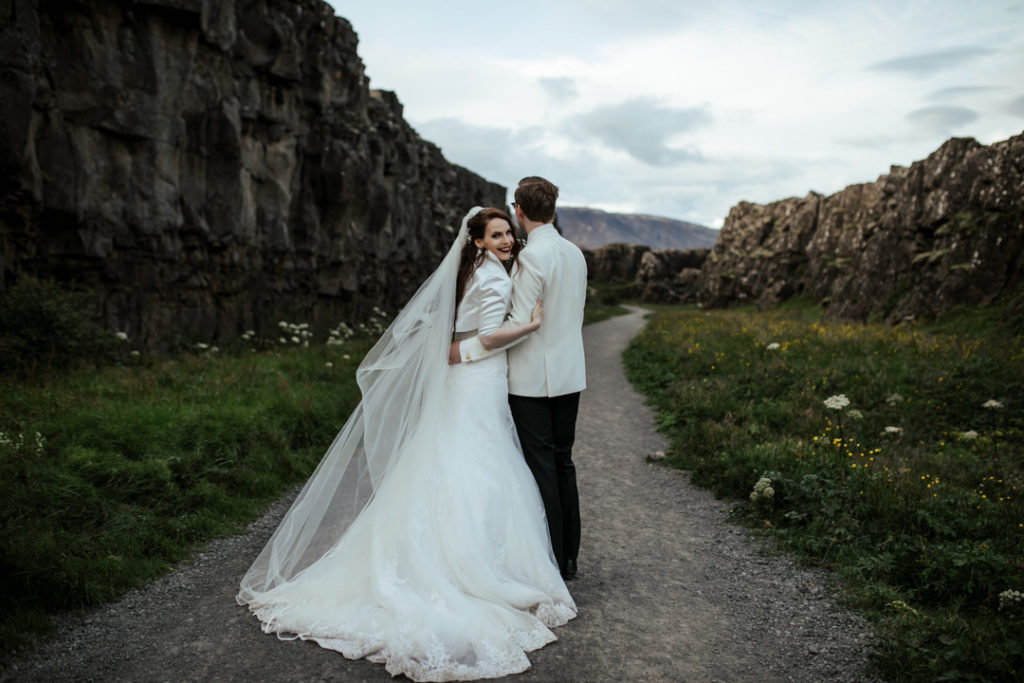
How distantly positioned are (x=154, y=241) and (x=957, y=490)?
15105mm

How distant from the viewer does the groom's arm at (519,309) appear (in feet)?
16.4

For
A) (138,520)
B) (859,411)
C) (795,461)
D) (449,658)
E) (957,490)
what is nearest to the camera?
(449,658)

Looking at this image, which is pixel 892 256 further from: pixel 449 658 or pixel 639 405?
pixel 449 658

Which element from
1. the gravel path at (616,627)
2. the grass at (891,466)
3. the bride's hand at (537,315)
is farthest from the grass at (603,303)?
the bride's hand at (537,315)

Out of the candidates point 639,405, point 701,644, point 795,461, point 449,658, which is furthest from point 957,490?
point 639,405

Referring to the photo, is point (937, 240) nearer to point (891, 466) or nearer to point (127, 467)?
point (891, 466)

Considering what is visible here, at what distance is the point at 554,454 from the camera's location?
525 centimetres

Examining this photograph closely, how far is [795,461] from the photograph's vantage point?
7.62 meters

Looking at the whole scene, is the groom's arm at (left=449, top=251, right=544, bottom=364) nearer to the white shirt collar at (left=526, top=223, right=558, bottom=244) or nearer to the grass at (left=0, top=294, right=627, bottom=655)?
the white shirt collar at (left=526, top=223, right=558, bottom=244)

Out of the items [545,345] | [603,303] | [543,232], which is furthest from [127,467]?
[603,303]

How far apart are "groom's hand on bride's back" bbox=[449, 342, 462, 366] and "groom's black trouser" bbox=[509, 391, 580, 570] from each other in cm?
50

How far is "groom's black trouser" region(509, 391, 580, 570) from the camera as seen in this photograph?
514cm

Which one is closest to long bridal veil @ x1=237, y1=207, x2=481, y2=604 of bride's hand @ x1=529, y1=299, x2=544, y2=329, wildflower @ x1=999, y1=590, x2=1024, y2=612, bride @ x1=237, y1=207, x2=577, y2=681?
bride @ x1=237, y1=207, x2=577, y2=681

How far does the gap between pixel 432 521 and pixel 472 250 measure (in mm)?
2079
